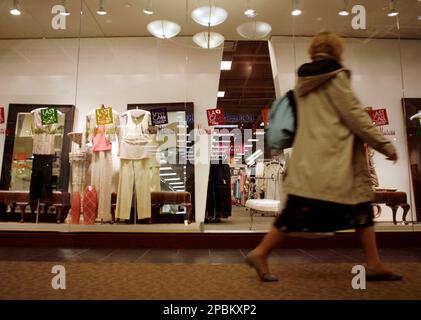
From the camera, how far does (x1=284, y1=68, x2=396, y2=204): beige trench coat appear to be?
1684 millimetres

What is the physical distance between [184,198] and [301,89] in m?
2.86

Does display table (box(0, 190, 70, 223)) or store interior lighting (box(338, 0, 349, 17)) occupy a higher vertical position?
store interior lighting (box(338, 0, 349, 17))

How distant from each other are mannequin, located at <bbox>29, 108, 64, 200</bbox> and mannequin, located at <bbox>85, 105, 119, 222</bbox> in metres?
0.55

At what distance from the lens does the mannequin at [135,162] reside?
4367 millimetres

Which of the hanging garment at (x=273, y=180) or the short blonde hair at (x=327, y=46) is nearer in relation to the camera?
the short blonde hair at (x=327, y=46)

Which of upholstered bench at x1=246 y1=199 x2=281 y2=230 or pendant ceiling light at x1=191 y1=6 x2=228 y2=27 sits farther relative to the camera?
pendant ceiling light at x1=191 y1=6 x2=228 y2=27

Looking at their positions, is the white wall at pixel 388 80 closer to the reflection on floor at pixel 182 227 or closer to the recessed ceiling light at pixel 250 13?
the reflection on floor at pixel 182 227

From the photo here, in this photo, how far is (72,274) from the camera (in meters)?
2.18

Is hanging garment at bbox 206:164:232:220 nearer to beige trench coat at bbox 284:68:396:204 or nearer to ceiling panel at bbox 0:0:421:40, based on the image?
ceiling panel at bbox 0:0:421:40

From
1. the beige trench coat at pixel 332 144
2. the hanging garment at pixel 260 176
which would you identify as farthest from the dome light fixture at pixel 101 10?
the beige trench coat at pixel 332 144

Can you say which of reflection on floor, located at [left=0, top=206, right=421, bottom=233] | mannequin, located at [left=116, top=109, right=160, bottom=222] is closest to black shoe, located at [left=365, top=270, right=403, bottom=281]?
reflection on floor, located at [left=0, top=206, right=421, bottom=233]

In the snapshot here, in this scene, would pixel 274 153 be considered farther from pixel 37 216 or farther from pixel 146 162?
pixel 37 216

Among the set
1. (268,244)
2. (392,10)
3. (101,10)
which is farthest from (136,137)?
(392,10)

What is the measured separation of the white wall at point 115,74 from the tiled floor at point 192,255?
157 cm
